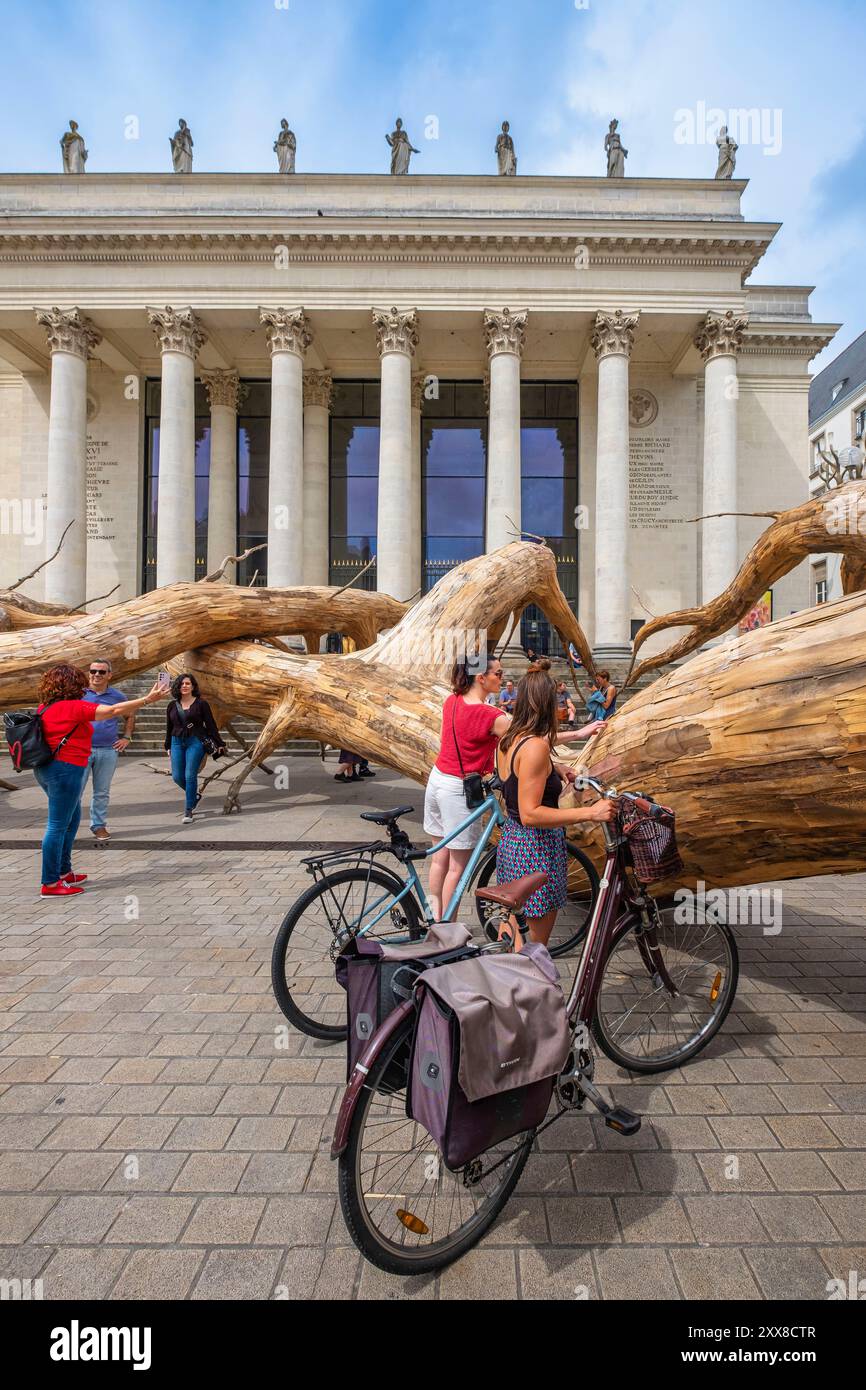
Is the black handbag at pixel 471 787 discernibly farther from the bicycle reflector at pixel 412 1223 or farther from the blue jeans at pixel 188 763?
the blue jeans at pixel 188 763

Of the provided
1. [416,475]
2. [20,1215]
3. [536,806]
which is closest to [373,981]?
[536,806]

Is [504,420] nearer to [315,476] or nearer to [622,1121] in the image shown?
[315,476]

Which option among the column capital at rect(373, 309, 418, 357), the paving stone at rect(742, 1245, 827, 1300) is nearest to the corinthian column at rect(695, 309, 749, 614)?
the column capital at rect(373, 309, 418, 357)

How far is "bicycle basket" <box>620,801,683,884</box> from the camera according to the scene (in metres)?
2.85

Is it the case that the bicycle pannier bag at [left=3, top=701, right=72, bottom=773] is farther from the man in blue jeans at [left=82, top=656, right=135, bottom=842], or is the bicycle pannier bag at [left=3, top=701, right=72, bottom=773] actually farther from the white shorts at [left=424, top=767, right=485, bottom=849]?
the white shorts at [left=424, top=767, right=485, bottom=849]

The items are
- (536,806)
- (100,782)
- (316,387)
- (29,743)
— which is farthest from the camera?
(316,387)

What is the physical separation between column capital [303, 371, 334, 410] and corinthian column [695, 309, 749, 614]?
14219mm

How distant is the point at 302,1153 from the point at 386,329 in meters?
26.2

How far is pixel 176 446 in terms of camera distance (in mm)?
24188

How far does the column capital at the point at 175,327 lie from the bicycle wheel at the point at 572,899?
25.6 metres

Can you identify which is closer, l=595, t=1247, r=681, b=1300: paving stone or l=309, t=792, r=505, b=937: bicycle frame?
l=595, t=1247, r=681, b=1300: paving stone

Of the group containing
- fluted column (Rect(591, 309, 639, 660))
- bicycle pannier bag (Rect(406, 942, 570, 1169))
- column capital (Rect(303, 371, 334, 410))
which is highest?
column capital (Rect(303, 371, 334, 410))

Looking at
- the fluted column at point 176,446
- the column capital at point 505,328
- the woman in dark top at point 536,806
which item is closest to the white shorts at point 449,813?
the woman in dark top at point 536,806
